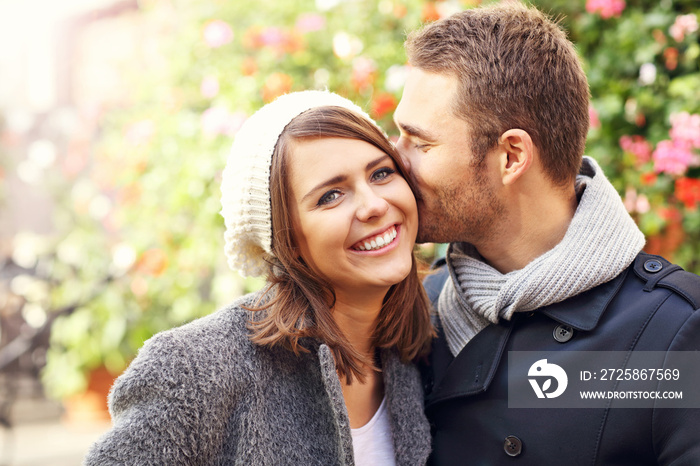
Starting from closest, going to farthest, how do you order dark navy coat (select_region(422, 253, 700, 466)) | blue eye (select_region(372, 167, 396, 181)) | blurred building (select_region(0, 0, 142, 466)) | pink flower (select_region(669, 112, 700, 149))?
dark navy coat (select_region(422, 253, 700, 466)) → blue eye (select_region(372, 167, 396, 181)) → pink flower (select_region(669, 112, 700, 149)) → blurred building (select_region(0, 0, 142, 466))

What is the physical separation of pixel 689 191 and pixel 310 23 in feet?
7.53

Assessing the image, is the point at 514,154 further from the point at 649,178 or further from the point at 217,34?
the point at 217,34

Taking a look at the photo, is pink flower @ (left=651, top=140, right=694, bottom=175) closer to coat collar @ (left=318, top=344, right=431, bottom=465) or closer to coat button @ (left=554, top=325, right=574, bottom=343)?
coat button @ (left=554, top=325, right=574, bottom=343)

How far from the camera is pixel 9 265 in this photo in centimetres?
546

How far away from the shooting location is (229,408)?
1.71 metres

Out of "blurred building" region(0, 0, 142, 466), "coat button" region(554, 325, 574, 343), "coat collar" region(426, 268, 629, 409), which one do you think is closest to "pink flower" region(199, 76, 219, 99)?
"blurred building" region(0, 0, 142, 466)

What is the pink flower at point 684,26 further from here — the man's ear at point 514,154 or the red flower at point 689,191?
the man's ear at point 514,154

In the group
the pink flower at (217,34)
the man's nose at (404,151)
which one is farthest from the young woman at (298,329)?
the pink flower at (217,34)

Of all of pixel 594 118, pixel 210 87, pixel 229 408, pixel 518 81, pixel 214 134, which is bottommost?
pixel 229 408

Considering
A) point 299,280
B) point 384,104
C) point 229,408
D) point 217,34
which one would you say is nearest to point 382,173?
point 299,280

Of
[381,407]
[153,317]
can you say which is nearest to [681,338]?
[381,407]

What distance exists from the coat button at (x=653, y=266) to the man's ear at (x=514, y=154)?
46 centimetres

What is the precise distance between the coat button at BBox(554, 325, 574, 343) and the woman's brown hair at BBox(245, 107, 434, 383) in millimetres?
561

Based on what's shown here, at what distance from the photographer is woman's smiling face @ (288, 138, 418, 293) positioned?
1.85m
